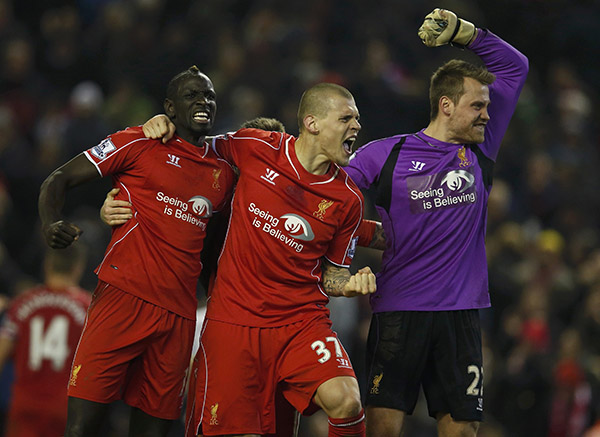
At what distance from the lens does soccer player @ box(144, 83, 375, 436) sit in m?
5.46

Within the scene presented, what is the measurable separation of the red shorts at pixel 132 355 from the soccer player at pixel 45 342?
2.34 meters

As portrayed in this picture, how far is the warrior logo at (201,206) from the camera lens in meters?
5.66

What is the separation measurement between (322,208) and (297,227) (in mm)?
191

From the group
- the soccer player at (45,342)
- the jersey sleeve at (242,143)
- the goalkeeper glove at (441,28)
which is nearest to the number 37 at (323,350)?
the jersey sleeve at (242,143)

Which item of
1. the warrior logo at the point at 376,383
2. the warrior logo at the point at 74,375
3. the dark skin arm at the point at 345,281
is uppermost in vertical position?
the dark skin arm at the point at 345,281

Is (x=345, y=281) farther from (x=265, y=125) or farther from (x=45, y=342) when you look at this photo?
(x=45, y=342)

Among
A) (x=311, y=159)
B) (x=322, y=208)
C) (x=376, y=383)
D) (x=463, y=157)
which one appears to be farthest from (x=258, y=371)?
(x=463, y=157)

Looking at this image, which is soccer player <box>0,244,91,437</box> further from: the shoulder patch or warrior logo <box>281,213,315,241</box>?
warrior logo <box>281,213,315,241</box>

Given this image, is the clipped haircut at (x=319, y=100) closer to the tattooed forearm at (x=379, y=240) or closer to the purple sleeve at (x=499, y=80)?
the tattooed forearm at (x=379, y=240)

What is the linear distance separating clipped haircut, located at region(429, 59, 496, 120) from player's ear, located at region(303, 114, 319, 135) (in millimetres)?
919

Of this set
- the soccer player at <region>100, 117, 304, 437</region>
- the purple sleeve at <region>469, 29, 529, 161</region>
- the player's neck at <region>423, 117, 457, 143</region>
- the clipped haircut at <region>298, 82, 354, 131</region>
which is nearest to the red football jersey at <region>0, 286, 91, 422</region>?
the soccer player at <region>100, 117, 304, 437</region>

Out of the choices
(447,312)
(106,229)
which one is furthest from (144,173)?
(106,229)

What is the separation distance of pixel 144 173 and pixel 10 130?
653 cm

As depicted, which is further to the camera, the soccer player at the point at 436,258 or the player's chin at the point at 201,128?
the soccer player at the point at 436,258
